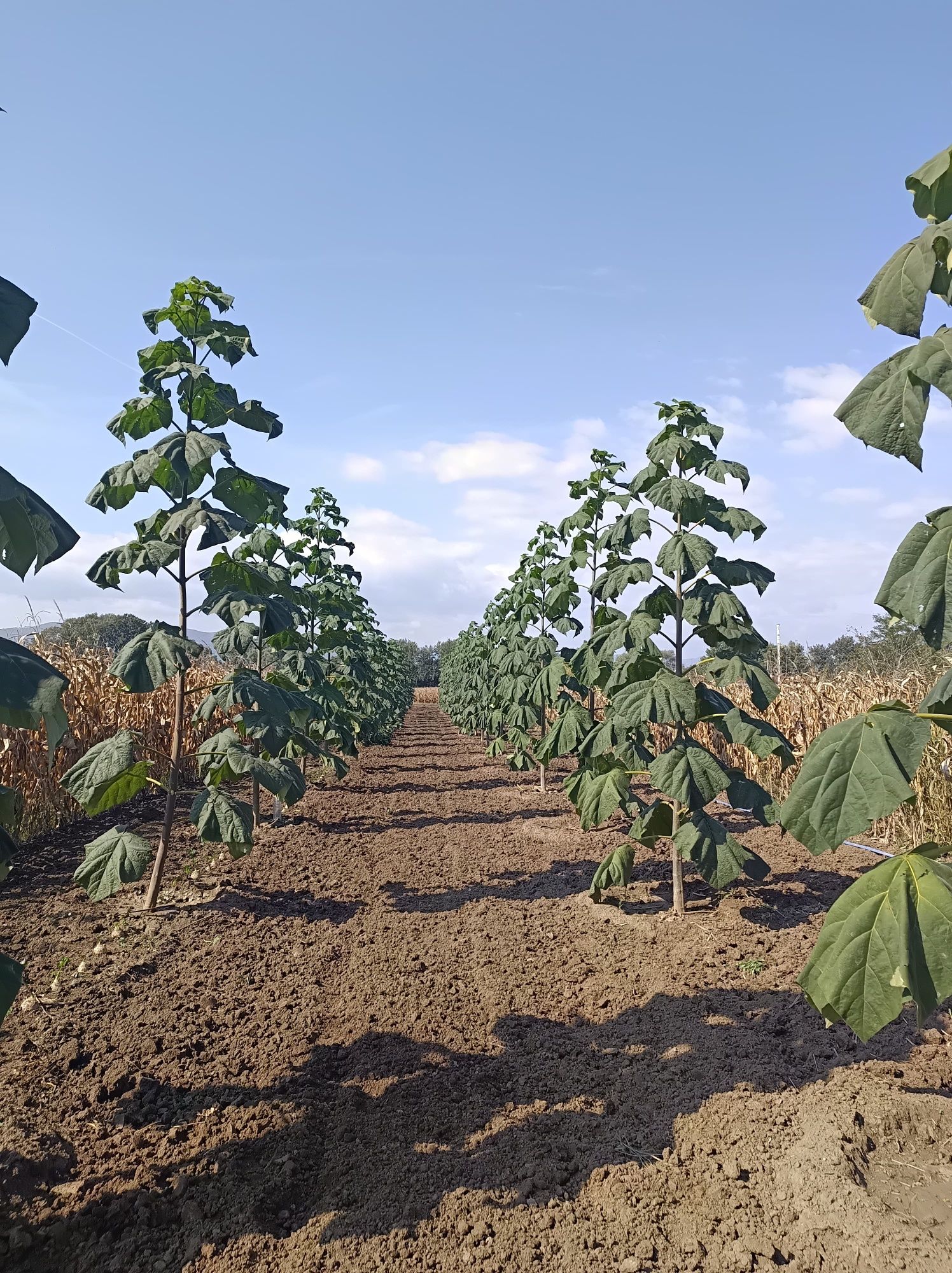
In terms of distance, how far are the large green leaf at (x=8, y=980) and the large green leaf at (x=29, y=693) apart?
656 mm

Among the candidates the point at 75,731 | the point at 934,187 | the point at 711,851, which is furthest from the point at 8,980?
the point at 75,731

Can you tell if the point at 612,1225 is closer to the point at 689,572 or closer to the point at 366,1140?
the point at 366,1140

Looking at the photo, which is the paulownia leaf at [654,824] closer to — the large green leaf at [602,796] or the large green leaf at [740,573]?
the large green leaf at [602,796]

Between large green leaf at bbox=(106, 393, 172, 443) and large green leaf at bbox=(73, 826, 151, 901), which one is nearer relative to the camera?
large green leaf at bbox=(73, 826, 151, 901)

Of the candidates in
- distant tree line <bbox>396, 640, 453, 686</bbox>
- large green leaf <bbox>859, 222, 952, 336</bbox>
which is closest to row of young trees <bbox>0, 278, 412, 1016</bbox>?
large green leaf <bbox>859, 222, 952, 336</bbox>

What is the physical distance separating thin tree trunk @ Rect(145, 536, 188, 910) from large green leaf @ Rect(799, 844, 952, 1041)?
4.23 metres

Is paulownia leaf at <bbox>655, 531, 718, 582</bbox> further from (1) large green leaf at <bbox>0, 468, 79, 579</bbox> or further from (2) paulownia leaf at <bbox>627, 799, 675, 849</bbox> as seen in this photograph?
(1) large green leaf at <bbox>0, 468, 79, 579</bbox>

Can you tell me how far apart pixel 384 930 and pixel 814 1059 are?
3.10 meters

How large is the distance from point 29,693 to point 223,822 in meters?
2.87

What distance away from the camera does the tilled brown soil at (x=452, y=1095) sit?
8.16 feet

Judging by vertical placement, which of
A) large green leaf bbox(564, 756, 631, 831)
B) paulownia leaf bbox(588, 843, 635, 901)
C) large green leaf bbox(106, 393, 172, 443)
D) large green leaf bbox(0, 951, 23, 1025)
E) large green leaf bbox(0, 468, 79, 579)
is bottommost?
paulownia leaf bbox(588, 843, 635, 901)

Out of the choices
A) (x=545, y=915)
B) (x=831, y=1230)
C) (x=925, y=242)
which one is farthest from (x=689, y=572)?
(x=831, y=1230)

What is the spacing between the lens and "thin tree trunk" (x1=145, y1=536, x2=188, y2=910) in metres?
5.21

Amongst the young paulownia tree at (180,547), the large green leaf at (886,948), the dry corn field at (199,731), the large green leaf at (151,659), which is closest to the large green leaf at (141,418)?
the young paulownia tree at (180,547)
